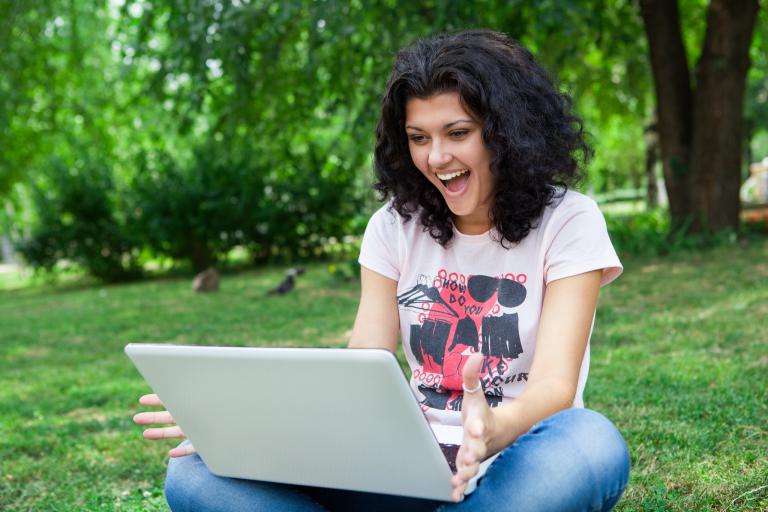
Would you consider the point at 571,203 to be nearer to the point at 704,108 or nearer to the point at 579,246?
the point at 579,246

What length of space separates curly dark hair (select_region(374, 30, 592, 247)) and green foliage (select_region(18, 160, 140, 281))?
10.1 m

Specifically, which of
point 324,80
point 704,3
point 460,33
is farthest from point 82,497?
point 704,3

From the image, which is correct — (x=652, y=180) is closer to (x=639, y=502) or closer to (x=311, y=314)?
(x=311, y=314)

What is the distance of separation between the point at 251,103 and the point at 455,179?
626 centimetres

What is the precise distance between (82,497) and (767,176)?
21378mm

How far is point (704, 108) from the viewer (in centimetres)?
777

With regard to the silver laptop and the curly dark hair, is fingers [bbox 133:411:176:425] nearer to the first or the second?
the silver laptop

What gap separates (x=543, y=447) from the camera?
1.47 meters

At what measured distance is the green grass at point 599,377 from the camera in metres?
2.61

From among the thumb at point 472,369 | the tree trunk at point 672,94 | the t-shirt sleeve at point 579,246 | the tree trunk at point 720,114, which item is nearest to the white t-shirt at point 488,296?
the t-shirt sleeve at point 579,246

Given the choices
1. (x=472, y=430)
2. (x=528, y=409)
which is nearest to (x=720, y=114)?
(x=528, y=409)

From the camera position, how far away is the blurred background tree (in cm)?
652

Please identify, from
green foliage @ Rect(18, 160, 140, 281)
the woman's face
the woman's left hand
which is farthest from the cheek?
green foliage @ Rect(18, 160, 140, 281)

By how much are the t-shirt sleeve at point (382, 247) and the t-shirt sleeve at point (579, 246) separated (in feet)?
1.30
